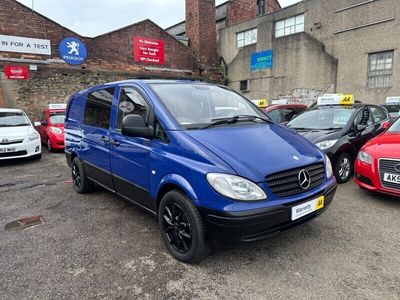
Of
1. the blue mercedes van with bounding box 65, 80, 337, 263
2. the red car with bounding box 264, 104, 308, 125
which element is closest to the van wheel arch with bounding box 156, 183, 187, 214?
the blue mercedes van with bounding box 65, 80, 337, 263

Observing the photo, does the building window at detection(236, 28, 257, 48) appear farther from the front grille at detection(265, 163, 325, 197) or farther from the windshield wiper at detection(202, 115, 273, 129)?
the front grille at detection(265, 163, 325, 197)

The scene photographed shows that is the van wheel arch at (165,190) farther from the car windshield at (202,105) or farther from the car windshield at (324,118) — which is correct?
the car windshield at (324,118)

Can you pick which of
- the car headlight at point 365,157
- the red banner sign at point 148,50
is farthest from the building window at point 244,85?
the car headlight at point 365,157

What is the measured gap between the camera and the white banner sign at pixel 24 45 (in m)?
13.3

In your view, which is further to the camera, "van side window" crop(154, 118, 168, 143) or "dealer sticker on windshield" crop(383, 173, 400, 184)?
"dealer sticker on windshield" crop(383, 173, 400, 184)

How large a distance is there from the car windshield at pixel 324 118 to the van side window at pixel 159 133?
4.03 metres

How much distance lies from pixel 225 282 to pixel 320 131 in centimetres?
413

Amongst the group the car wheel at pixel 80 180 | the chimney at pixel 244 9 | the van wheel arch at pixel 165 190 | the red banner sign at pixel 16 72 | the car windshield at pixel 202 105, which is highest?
the chimney at pixel 244 9

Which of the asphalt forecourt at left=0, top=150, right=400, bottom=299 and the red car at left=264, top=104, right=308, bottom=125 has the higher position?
the red car at left=264, top=104, right=308, bottom=125

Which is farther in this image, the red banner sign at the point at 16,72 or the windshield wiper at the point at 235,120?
the red banner sign at the point at 16,72

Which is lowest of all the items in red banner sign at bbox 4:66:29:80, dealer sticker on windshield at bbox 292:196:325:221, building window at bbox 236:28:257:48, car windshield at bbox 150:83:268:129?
dealer sticker on windshield at bbox 292:196:325:221

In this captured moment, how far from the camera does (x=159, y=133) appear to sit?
3.15 meters

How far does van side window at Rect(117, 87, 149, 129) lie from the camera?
346 cm

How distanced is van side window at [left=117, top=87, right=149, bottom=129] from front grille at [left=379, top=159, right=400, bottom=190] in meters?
3.47
